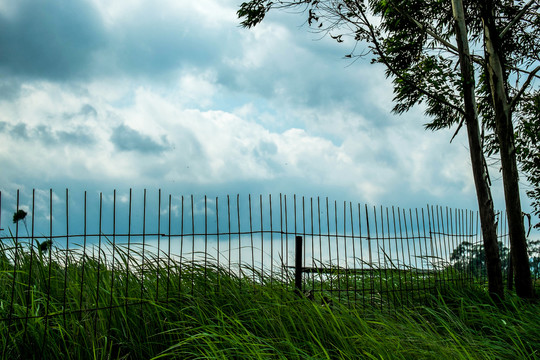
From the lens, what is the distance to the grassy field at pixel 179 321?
11.8 feet

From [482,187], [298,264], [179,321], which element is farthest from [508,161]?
[179,321]

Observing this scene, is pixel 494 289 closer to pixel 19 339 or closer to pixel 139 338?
pixel 139 338

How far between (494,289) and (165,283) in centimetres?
493

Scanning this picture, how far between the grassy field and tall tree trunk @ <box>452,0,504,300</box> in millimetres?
2138

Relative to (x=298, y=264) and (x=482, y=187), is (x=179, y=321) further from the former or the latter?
(x=482, y=187)

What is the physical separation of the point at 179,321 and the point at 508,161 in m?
5.83

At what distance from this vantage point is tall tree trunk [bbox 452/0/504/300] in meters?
6.92

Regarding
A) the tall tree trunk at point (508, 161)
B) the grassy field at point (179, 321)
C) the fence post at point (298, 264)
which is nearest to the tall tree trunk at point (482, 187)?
the tall tree trunk at point (508, 161)

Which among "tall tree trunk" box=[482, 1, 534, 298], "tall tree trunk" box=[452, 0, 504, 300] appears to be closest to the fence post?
"tall tree trunk" box=[452, 0, 504, 300]

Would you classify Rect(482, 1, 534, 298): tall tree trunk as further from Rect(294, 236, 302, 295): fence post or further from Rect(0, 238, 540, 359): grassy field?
Rect(294, 236, 302, 295): fence post

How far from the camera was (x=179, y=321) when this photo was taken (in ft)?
12.1

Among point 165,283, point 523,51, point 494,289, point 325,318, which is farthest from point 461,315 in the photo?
point 523,51

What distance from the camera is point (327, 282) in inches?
252

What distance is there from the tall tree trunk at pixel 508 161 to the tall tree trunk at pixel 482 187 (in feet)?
1.37
